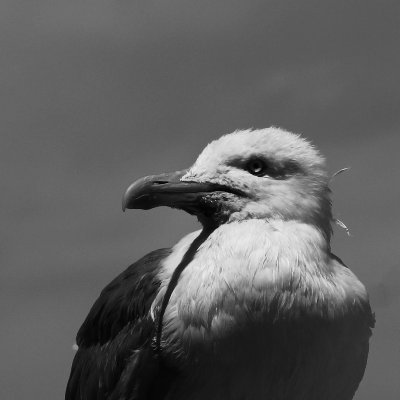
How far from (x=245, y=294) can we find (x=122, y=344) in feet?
5.15

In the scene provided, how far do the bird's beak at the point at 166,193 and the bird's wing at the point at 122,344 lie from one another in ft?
2.52

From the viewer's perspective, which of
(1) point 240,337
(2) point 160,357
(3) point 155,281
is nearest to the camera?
(1) point 240,337

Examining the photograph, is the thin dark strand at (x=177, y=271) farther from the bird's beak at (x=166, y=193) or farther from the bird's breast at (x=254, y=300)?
the bird's beak at (x=166, y=193)

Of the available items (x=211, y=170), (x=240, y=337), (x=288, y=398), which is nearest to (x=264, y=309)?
(x=240, y=337)

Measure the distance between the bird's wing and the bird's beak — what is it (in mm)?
767

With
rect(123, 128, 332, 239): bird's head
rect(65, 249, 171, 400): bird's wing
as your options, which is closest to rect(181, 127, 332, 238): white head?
rect(123, 128, 332, 239): bird's head

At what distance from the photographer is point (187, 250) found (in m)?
7.09

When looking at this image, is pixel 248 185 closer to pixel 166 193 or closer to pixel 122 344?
pixel 166 193

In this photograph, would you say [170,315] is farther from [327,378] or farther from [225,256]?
[327,378]

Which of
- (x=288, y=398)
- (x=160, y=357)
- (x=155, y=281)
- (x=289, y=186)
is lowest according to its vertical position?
(x=288, y=398)

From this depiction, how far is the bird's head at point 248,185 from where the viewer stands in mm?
6871

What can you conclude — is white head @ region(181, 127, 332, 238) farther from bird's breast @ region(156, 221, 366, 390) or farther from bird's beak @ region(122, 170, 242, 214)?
bird's breast @ region(156, 221, 366, 390)

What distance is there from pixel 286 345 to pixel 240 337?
15.4 inches

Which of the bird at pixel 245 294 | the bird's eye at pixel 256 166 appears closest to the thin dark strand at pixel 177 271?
the bird at pixel 245 294
